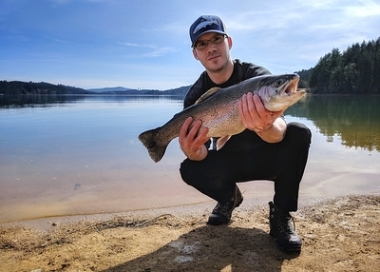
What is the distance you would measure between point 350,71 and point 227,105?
109 metres

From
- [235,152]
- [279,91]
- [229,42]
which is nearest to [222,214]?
[235,152]

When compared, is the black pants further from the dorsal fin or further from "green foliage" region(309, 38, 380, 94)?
"green foliage" region(309, 38, 380, 94)

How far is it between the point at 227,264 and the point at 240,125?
1450 millimetres

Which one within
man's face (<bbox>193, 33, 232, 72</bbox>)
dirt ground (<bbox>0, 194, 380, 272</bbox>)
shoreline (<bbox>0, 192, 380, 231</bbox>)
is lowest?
shoreline (<bbox>0, 192, 380, 231</bbox>)

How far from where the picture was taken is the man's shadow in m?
3.04

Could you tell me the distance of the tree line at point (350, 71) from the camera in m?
96.6

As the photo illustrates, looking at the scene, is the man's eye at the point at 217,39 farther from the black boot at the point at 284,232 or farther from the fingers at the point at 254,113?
the black boot at the point at 284,232

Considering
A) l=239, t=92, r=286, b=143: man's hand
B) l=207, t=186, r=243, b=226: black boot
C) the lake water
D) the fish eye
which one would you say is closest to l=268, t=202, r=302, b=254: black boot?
l=207, t=186, r=243, b=226: black boot

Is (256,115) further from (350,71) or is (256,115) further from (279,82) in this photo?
(350,71)

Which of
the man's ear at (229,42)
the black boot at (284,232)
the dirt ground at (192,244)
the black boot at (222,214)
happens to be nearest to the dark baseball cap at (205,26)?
the man's ear at (229,42)

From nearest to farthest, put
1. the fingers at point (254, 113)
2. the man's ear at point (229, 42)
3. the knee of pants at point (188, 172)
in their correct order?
the fingers at point (254, 113), the knee of pants at point (188, 172), the man's ear at point (229, 42)

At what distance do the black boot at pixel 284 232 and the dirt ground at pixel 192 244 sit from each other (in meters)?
0.08

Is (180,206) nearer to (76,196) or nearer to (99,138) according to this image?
(76,196)

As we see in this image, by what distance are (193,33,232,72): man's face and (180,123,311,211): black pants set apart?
1.15 m
